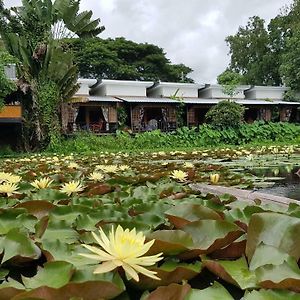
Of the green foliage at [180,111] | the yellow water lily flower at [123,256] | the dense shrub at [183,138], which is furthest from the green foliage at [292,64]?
the yellow water lily flower at [123,256]

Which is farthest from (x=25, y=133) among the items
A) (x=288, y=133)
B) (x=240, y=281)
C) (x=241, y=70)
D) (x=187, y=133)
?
(x=241, y=70)

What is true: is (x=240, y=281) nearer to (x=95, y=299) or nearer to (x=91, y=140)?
(x=95, y=299)

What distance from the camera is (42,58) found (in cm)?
1528

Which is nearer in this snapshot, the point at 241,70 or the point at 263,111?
the point at 263,111

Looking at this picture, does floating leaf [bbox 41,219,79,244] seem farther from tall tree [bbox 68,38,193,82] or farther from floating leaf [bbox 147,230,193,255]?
tall tree [bbox 68,38,193,82]

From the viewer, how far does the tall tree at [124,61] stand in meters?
30.1

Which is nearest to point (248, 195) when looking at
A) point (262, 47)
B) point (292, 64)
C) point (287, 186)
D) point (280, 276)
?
point (287, 186)

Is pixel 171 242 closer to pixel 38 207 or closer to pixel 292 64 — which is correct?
pixel 38 207

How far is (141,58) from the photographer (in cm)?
3253

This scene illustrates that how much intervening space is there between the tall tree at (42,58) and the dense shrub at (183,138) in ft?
3.85

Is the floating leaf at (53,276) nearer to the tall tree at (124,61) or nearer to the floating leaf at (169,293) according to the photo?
the floating leaf at (169,293)

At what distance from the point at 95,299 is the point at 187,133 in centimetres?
1791

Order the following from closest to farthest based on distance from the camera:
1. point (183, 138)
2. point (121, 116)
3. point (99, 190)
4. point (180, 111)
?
point (99, 190) → point (183, 138) → point (121, 116) → point (180, 111)

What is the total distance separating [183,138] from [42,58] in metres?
6.69
